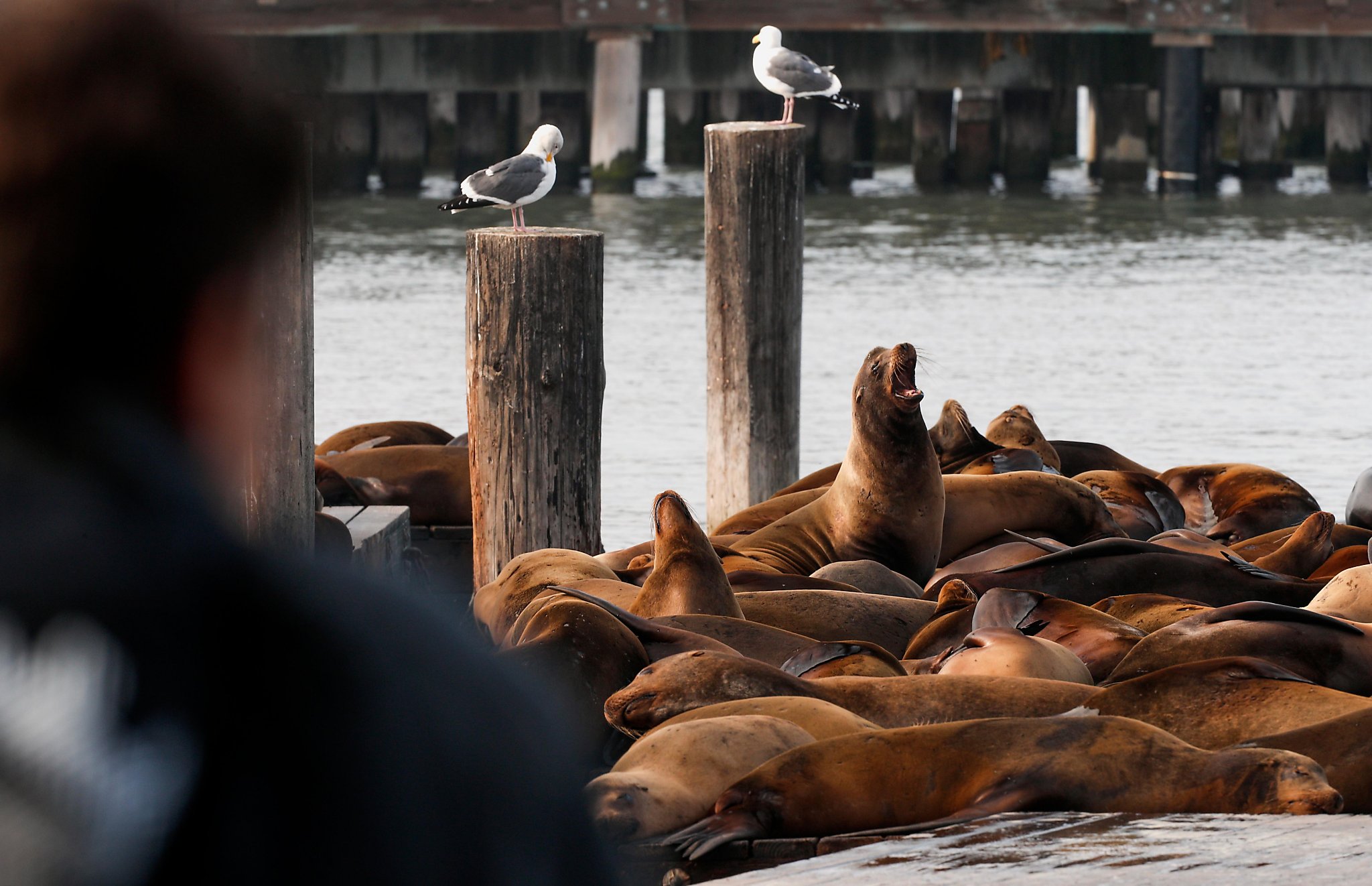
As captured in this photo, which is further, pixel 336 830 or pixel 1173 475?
pixel 1173 475

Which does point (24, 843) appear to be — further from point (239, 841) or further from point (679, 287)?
point (679, 287)

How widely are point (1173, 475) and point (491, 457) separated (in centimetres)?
313

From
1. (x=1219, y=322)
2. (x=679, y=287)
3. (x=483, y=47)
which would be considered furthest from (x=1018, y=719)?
(x=483, y=47)

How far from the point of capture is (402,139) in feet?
82.7

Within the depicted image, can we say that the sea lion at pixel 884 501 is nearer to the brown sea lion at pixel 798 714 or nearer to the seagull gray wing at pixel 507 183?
the seagull gray wing at pixel 507 183

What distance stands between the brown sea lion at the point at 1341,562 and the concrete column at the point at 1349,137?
20.8 meters

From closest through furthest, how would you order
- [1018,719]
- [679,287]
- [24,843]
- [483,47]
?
[24,843]
[1018,719]
[679,287]
[483,47]

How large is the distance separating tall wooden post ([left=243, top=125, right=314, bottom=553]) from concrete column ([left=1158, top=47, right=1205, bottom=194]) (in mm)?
19209

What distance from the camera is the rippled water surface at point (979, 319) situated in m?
11.4

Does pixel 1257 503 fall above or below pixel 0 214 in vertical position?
below

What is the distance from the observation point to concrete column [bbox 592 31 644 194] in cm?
2189

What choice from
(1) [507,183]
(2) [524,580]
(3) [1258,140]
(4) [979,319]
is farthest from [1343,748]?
(3) [1258,140]

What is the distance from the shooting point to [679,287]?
56.4 feet

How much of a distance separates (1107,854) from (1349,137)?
80.2ft
